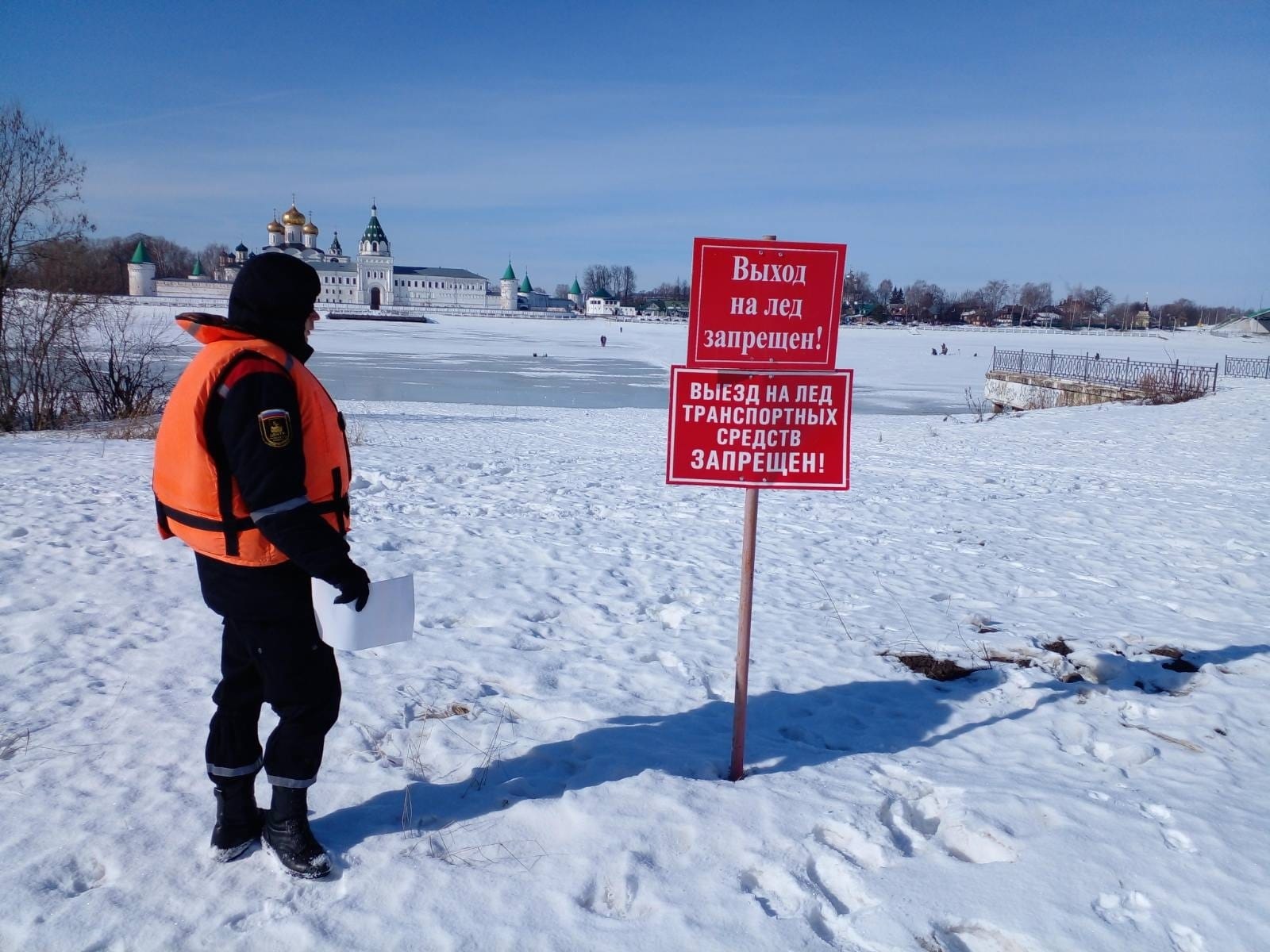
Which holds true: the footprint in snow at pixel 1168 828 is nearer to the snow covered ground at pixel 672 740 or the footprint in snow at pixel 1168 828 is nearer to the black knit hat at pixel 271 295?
the snow covered ground at pixel 672 740

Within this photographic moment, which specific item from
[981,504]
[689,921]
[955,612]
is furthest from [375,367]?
[689,921]

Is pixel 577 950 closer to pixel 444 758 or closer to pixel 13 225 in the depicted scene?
pixel 444 758

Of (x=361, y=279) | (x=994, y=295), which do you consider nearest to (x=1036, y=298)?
(x=994, y=295)

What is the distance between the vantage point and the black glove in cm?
280

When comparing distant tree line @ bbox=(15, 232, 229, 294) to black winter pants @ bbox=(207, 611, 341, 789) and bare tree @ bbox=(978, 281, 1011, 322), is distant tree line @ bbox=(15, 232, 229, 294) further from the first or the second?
bare tree @ bbox=(978, 281, 1011, 322)

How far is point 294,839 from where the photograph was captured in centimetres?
300

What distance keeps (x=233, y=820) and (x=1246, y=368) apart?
5019cm

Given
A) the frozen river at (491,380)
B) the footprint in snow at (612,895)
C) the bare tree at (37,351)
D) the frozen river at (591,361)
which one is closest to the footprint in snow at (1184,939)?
the footprint in snow at (612,895)

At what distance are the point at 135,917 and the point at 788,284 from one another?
3.15 m

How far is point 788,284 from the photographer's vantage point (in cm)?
363

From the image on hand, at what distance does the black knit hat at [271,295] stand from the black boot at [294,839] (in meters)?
1.53

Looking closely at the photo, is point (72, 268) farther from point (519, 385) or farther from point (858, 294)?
point (858, 294)

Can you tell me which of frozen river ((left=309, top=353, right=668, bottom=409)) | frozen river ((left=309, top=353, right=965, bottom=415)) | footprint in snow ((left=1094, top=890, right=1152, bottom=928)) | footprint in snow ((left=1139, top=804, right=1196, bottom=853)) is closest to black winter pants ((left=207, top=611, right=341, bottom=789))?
footprint in snow ((left=1094, top=890, right=1152, bottom=928))

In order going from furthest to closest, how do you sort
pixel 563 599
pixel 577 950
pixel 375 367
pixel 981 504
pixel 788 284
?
pixel 375 367 < pixel 981 504 < pixel 563 599 < pixel 788 284 < pixel 577 950
